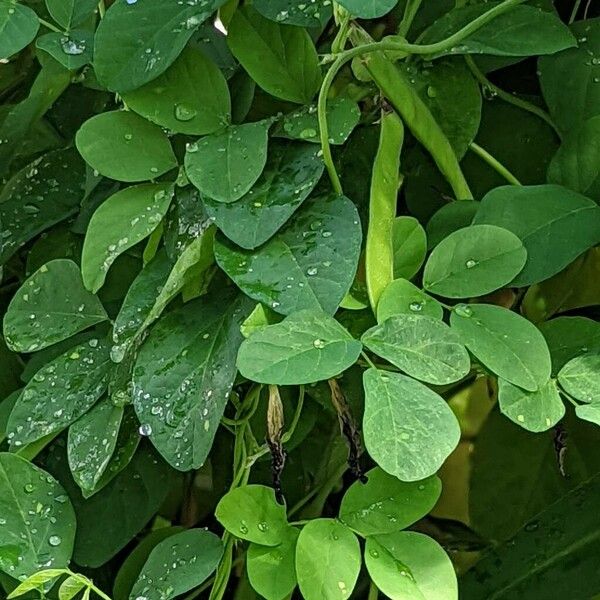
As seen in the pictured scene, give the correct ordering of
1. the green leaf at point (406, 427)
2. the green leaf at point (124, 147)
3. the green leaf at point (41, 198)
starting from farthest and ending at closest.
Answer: the green leaf at point (41, 198)
the green leaf at point (124, 147)
the green leaf at point (406, 427)

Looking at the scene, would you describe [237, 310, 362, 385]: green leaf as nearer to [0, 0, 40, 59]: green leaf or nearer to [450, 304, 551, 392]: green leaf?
[450, 304, 551, 392]: green leaf

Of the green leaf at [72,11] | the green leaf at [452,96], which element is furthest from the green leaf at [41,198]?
the green leaf at [452,96]

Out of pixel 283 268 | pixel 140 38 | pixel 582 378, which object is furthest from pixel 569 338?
pixel 140 38

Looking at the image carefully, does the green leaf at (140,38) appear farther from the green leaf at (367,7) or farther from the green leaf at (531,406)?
the green leaf at (531,406)

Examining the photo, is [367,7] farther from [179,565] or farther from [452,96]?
[179,565]

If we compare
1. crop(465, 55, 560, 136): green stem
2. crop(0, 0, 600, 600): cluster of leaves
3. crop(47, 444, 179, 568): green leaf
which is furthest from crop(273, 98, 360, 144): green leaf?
crop(47, 444, 179, 568): green leaf

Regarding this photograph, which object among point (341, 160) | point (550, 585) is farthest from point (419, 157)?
point (550, 585)
